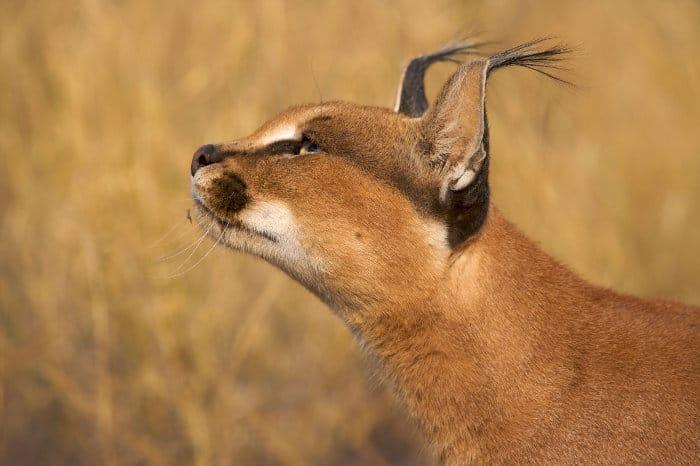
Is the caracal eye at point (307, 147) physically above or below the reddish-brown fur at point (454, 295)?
above

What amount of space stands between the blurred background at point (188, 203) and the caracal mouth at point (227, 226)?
1560 mm

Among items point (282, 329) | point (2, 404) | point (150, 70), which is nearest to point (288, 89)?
point (150, 70)

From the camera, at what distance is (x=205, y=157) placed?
450 cm

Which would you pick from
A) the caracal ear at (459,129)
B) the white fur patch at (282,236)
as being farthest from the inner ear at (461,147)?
the white fur patch at (282,236)

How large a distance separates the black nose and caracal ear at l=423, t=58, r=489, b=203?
940mm

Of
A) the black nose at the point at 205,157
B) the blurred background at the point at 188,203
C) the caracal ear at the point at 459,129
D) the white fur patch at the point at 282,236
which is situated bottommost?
the blurred background at the point at 188,203

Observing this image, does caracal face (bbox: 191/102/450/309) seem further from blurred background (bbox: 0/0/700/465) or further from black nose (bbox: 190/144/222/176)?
blurred background (bbox: 0/0/700/465)

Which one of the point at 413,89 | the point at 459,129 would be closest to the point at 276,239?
the point at 459,129

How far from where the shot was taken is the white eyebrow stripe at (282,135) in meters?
4.49

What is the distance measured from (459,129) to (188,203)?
4051 millimetres

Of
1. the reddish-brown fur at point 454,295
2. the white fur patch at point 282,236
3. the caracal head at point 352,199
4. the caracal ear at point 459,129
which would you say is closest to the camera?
the caracal ear at point 459,129

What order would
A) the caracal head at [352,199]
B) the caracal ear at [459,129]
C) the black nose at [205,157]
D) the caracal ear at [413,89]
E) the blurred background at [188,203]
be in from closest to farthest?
1. the caracal ear at [459,129]
2. the caracal head at [352,199]
3. the black nose at [205,157]
4. the caracal ear at [413,89]
5. the blurred background at [188,203]

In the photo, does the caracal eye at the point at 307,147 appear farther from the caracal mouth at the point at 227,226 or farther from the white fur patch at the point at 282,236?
the caracal mouth at the point at 227,226

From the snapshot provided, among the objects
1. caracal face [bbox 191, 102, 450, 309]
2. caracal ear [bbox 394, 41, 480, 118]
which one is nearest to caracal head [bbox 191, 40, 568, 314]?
caracal face [bbox 191, 102, 450, 309]
